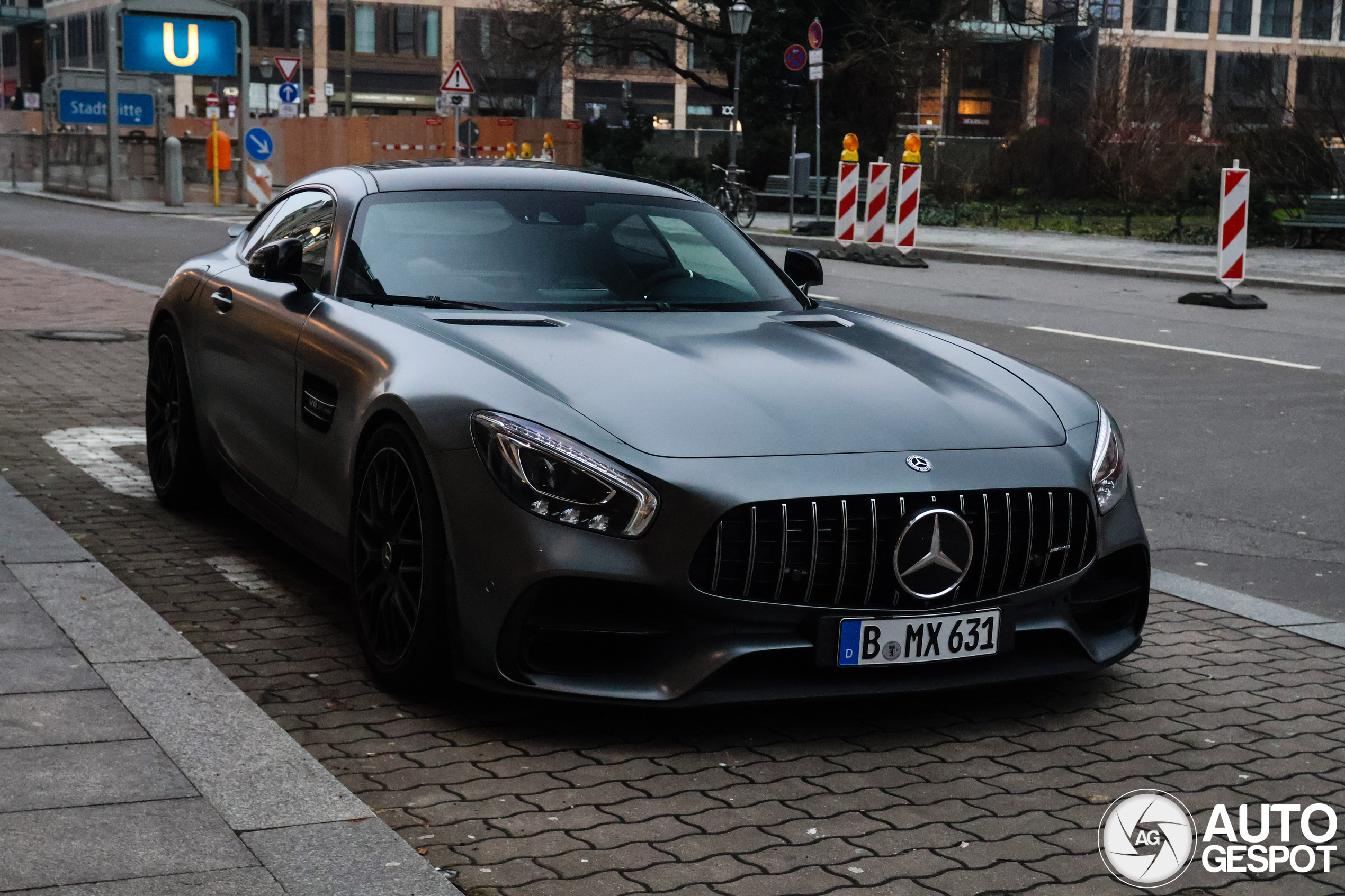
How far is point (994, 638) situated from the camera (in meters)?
4.12

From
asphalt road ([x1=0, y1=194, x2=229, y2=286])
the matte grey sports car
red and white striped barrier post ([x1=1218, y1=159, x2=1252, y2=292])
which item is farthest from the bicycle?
the matte grey sports car

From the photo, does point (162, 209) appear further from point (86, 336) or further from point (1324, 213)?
point (86, 336)

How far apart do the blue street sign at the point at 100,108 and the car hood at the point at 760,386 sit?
34171 millimetres

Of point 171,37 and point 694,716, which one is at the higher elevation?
point 171,37

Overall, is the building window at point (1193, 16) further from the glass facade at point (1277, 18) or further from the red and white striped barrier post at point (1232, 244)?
the red and white striped barrier post at point (1232, 244)

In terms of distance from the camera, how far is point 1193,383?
10883 mm

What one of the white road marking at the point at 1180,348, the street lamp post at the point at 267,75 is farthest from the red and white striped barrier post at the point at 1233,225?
the street lamp post at the point at 267,75

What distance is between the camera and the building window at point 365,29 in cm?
8419

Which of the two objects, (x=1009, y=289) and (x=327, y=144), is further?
(x=327, y=144)

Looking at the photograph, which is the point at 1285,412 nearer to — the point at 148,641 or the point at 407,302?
the point at 407,302

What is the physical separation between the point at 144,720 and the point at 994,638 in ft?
6.58

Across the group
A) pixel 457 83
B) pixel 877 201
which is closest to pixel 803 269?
pixel 877 201

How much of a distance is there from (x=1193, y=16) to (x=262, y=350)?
83632 millimetres

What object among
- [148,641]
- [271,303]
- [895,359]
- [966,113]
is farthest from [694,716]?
[966,113]
